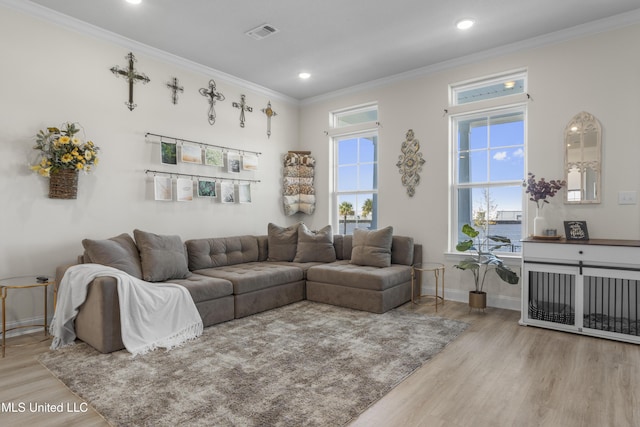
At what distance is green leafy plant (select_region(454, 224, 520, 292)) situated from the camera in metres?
3.89

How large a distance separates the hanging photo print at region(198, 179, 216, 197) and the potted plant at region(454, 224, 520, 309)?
315 centimetres

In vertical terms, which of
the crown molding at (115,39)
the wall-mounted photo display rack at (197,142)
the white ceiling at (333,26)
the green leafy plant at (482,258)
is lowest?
the green leafy plant at (482,258)

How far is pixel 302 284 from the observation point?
453 cm

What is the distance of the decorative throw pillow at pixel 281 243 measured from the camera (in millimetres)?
4984

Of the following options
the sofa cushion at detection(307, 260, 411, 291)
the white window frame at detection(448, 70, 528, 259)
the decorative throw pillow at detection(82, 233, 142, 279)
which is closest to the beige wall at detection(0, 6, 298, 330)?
the decorative throw pillow at detection(82, 233, 142, 279)

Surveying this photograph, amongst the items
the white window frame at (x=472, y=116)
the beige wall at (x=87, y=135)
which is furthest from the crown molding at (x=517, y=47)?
the beige wall at (x=87, y=135)

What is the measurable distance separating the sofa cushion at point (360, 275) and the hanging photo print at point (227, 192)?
5.03 feet

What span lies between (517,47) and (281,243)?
3685 mm

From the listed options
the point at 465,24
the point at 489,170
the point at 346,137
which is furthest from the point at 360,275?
the point at 465,24

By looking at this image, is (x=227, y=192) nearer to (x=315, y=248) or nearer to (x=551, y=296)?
(x=315, y=248)

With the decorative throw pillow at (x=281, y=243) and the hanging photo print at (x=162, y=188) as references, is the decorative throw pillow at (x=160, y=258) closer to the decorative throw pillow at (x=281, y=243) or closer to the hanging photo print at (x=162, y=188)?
the hanging photo print at (x=162, y=188)

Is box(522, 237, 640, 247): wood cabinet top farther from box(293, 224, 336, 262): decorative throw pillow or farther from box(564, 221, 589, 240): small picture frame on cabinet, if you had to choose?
box(293, 224, 336, 262): decorative throw pillow

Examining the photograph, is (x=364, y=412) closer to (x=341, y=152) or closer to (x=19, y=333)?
(x=19, y=333)

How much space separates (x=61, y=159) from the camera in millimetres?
3340
